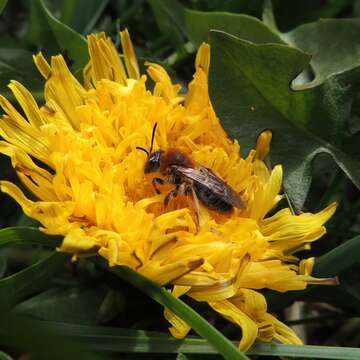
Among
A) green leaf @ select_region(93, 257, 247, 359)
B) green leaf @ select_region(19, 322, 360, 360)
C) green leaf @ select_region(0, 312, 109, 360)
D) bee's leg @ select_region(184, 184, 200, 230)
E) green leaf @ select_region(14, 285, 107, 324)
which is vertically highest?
green leaf @ select_region(0, 312, 109, 360)

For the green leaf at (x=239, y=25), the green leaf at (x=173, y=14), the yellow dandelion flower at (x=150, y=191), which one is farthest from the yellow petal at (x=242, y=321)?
the green leaf at (x=173, y=14)

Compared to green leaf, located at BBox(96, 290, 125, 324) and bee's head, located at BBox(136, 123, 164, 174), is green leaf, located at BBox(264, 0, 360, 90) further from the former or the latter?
green leaf, located at BBox(96, 290, 125, 324)

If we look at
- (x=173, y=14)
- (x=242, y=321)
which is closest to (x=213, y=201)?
(x=242, y=321)

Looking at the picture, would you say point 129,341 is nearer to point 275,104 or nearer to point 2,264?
point 2,264

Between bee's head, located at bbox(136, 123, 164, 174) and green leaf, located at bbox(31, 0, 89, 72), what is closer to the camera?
bee's head, located at bbox(136, 123, 164, 174)

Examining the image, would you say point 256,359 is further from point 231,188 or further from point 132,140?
point 132,140

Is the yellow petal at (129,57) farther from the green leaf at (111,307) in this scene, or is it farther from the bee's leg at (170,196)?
the green leaf at (111,307)

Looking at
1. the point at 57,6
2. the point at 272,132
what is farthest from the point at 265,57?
the point at 57,6

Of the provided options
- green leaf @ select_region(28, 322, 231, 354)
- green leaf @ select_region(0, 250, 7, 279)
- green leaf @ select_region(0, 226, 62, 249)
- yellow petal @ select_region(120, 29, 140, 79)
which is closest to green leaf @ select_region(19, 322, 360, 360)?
green leaf @ select_region(28, 322, 231, 354)
